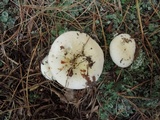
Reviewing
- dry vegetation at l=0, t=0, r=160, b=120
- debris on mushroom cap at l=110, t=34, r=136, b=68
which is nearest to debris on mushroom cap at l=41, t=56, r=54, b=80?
dry vegetation at l=0, t=0, r=160, b=120

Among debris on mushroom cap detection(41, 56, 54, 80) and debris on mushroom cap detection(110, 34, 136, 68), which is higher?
debris on mushroom cap detection(110, 34, 136, 68)

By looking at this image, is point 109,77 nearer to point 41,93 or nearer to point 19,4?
point 41,93

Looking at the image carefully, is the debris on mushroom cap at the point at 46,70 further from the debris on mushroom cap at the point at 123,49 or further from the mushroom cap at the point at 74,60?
the debris on mushroom cap at the point at 123,49

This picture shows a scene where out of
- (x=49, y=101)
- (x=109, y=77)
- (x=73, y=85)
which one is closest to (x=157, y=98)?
(x=109, y=77)

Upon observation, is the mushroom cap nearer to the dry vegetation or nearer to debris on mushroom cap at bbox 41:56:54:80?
debris on mushroom cap at bbox 41:56:54:80

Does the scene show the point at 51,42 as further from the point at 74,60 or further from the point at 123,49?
the point at 123,49

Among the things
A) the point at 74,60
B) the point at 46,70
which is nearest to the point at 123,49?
the point at 74,60
